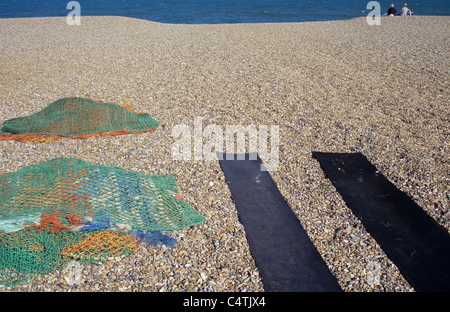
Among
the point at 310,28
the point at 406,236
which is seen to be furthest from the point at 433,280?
the point at 310,28

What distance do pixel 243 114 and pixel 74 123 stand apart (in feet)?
9.97

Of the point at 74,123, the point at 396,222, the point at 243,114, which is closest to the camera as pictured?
the point at 396,222

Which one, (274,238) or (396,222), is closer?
(274,238)

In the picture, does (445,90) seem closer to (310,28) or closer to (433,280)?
(433,280)

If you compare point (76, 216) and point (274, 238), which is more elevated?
point (76, 216)

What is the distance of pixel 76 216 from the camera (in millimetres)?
3545

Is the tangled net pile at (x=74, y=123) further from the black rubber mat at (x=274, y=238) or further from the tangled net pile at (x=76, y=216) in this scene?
the black rubber mat at (x=274, y=238)

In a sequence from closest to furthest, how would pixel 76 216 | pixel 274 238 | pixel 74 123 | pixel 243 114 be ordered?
pixel 76 216
pixel 274 238
pixel 74 123
pixel 243 114

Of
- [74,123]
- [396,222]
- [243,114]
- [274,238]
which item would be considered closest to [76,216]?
[274,238]

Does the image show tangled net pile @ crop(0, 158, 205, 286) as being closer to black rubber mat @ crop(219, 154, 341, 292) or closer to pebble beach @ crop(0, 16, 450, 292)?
pebble beach @ crop(0, 16, 450, 292)

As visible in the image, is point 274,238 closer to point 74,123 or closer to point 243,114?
point 243,114

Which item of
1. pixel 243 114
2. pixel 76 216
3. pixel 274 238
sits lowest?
pixel 274 238

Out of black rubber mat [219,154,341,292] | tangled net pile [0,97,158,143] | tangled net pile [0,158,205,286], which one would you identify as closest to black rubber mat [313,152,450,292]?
black rubber mat [219,154,341,292]

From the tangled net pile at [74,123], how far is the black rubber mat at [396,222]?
328 cm
